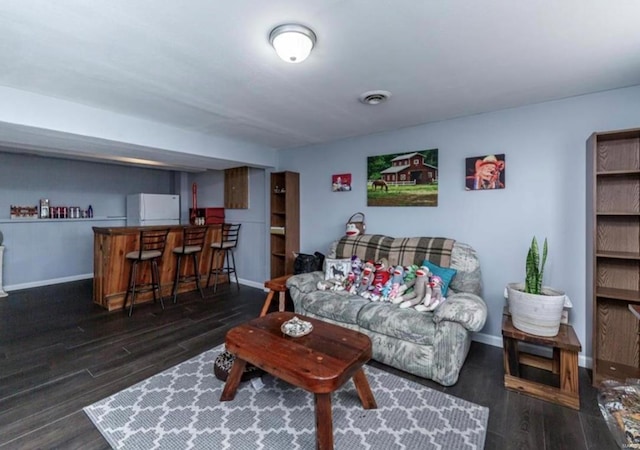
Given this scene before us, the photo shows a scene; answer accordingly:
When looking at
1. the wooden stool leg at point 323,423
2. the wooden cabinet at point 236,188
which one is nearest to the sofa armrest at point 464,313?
the wooden stool leg at point 323,423

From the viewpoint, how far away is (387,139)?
3.46 meters

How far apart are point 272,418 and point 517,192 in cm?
274

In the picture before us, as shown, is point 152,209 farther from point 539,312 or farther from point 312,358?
point 539,312

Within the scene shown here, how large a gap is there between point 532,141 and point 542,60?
0.93m

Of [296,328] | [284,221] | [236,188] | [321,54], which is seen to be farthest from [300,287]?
[236,188]

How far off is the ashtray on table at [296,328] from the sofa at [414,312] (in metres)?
0.67

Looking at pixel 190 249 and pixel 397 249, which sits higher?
pixel 397 249

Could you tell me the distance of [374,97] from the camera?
8.04ft

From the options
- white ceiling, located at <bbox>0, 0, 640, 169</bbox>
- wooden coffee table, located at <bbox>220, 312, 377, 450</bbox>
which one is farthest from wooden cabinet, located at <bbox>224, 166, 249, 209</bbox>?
wooden coffee table, located at <bbox>220, 312, 377, 450</bbox>

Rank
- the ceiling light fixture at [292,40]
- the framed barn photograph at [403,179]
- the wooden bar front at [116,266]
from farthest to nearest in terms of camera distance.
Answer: the wooden bar front at [116,266] < the framed barn photograph at [403,179] < the ceiling light fixture at [292,40]

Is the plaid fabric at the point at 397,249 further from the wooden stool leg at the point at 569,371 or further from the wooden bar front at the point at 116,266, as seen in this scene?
the wooden bar front at the point at 116,266

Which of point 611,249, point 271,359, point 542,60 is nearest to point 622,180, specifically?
point 611,249

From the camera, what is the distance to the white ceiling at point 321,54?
141cm

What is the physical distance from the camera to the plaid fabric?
288 centimetres
